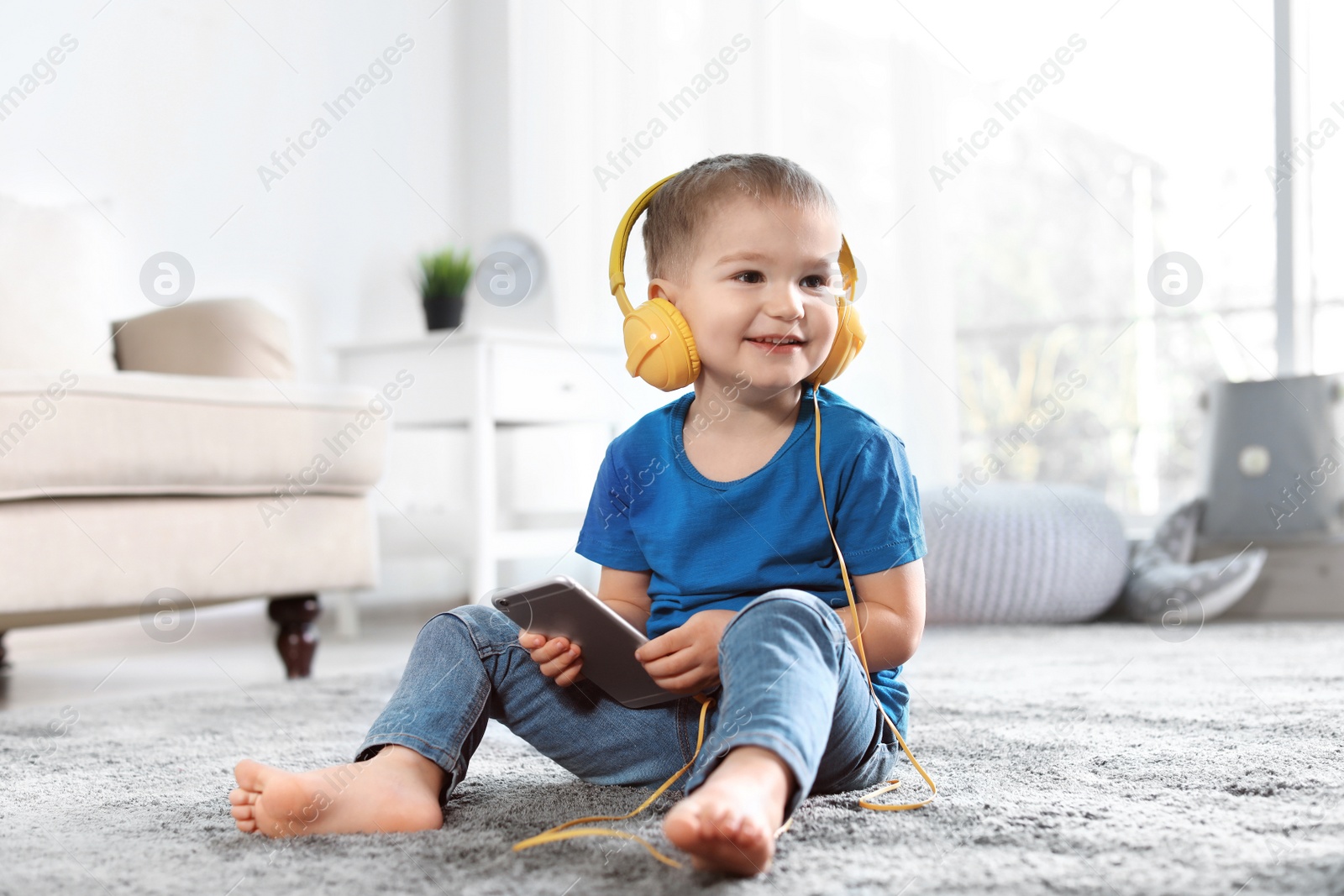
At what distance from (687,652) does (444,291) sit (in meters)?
1.90

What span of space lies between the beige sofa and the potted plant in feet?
2.50

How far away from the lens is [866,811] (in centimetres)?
74

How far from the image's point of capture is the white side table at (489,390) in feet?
7.29

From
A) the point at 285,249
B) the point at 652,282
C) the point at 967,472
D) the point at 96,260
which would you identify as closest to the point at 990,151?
the point at 967,472

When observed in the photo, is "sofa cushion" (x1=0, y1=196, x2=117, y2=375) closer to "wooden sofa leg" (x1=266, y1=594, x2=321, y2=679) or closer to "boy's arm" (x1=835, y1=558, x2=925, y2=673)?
"wooden sofa leg" (x1=266, y1=594, x2=321, y2=679)

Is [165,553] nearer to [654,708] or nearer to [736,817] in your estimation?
[654,708]

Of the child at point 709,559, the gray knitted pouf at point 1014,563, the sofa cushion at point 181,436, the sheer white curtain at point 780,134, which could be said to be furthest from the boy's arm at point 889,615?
the sheer white curtain at point 780,134

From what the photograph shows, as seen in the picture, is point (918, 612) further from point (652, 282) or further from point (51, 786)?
point (51, 786)

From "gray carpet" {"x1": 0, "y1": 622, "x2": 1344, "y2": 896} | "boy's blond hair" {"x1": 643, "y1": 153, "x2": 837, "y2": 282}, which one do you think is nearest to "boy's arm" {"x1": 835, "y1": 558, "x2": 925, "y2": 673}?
"gray carpet" {"x1": 0, "y1": 622, "x2": 1344, "y2": 896}

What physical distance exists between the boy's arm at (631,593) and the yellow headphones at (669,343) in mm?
147

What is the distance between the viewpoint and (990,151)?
2818 mm

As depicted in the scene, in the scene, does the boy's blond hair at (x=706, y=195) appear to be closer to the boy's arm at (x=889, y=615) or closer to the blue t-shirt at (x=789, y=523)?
the blue t-shirt at (x=789, y=523)

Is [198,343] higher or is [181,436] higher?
[198,343]

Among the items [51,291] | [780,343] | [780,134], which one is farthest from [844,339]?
[780,134]
